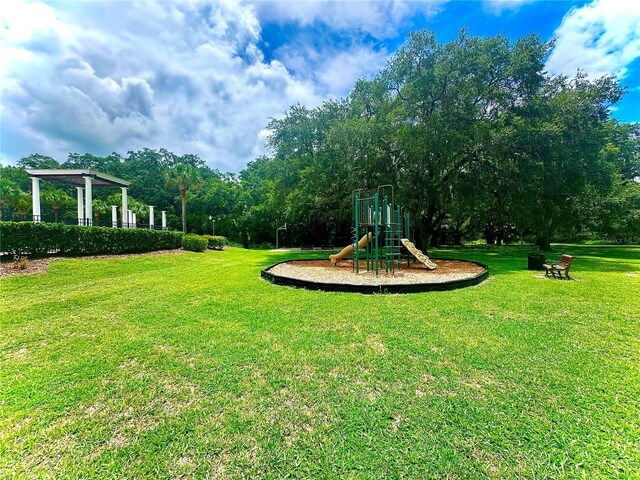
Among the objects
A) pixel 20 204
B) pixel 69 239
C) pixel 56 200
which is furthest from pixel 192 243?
pixel 56 200

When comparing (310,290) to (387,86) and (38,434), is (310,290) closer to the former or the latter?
(38,434)

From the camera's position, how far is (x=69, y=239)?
1113cm

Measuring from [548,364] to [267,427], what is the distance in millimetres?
3057

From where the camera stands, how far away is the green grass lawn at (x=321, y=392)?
190cm

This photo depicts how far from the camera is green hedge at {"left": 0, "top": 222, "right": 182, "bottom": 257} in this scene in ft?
30.7

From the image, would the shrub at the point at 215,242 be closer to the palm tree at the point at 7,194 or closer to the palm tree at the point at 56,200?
the palm tree at the point at 56,200

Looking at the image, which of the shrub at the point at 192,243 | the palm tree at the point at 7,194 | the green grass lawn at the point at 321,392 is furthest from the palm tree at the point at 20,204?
the green grass lawn at the point at 321,392

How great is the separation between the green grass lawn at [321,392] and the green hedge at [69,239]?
656cm

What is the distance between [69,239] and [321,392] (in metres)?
13.2

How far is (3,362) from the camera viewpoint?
3236mm

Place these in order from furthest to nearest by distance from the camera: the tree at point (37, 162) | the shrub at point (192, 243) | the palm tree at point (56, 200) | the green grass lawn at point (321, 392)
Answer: the tree at point (37, 162), the palm tree at point (56, 200), the shrub at point (192, 243), the green grass lawn at point (321, 392)

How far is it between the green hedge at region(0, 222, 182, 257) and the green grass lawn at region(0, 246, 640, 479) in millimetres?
6563

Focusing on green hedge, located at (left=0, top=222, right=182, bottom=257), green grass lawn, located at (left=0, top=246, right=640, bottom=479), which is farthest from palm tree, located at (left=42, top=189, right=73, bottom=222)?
green grass lawn, located at (left=0, top=246, right=640, bottom=479)

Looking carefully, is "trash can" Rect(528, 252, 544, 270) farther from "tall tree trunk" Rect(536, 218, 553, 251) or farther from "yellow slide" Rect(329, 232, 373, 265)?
"tall tree trunk" Rect(536, 218, 553, 251)
